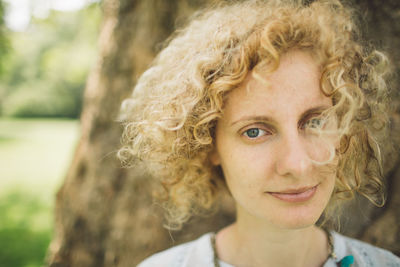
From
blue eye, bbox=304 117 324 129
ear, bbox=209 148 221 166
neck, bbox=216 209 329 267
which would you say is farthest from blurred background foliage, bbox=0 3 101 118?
blue eye, bbox=304 117 324 129

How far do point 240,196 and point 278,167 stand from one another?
10.6 inches

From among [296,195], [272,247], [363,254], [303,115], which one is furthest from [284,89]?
[363,254]

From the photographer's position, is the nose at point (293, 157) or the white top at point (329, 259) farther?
the white top at point (329, 259)

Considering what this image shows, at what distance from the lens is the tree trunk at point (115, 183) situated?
8.60ft

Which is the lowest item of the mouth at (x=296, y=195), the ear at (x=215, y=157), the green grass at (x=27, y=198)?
the green grass at (x=27, y=198)

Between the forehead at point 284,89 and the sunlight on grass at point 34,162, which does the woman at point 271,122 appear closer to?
the forehead at point 284,89

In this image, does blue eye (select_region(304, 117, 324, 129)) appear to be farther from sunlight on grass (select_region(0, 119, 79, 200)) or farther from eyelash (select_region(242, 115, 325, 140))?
sunlight on grass (select_region(0, 119, 79, 200))

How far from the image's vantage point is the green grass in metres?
5.78

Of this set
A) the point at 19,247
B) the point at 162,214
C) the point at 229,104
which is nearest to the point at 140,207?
the point at 162,214

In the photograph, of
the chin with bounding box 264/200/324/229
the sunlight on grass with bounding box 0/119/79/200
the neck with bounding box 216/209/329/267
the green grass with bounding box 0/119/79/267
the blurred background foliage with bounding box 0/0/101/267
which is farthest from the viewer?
the sunlight on grass with bounding box 0/119/79/200

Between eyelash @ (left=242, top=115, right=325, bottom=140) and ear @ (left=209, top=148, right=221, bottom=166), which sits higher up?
eyelash @ (left=242, top=115, right=325, bottom=140)

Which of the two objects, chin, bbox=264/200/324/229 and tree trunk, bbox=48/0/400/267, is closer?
chin, bbox=264/200/324/229

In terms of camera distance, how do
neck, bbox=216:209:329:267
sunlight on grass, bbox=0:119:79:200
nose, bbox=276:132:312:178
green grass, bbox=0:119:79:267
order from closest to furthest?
1. nose, bbox=276:132:312:178
2. neck, bbox=216:209:329:267
3. green grass, bbox=0:119:79:267
4. sunlight on grass, bbox=0:119:79:200

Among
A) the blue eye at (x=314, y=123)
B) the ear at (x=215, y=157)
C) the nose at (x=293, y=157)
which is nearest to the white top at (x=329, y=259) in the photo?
the ear at (x=215, y=157)
